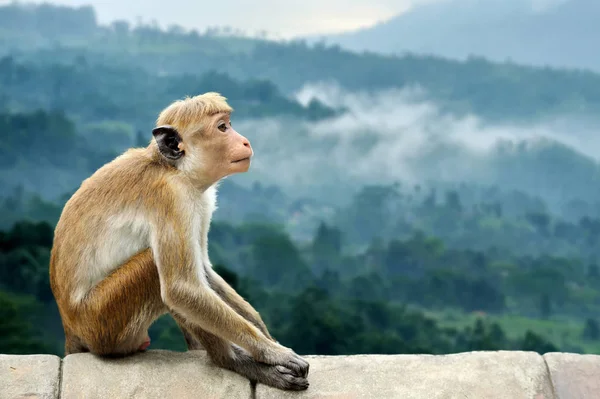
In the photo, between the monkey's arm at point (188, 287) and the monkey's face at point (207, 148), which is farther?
the monkey's face at point (207, 148)

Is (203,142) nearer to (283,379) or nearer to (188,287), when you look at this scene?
(188,287)

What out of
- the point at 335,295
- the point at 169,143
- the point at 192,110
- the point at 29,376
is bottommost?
the point at 335,295

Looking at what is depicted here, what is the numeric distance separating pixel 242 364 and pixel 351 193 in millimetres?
26678

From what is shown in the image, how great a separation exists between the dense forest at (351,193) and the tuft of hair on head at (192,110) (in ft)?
38.3

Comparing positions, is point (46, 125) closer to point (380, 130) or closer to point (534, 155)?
point (380, 130)

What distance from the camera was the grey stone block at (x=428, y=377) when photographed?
13.0 ft

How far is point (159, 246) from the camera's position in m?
3.66

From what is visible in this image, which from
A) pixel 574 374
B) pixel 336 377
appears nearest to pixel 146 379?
pixel 336 377

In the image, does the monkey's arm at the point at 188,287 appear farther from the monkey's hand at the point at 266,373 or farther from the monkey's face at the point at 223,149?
the monkey's face at the point at 223,149

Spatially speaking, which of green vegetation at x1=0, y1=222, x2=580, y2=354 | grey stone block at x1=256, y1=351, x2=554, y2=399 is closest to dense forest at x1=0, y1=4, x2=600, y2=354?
green vegetation at x1=0, y1=222, x2=580, y2=354

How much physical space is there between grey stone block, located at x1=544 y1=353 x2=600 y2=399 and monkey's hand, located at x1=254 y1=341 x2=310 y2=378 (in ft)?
4.84

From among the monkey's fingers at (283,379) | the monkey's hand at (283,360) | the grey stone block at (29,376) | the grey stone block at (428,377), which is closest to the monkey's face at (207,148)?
the monkey's hand at (283,360)

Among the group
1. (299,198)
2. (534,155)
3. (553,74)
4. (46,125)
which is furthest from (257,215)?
(553,74)

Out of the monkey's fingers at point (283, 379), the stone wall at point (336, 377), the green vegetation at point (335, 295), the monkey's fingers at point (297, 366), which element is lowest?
the green vegetation at point (335, 295)
